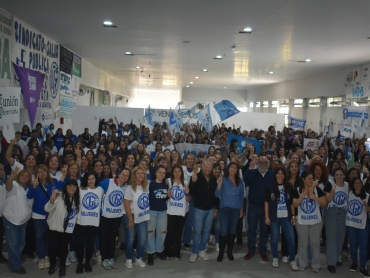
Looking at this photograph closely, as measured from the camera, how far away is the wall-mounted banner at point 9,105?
9.95m

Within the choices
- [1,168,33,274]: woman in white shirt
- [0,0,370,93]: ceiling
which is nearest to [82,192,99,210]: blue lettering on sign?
[1,168,33,274]: woman in white shirt

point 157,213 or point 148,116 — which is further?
point 148,116

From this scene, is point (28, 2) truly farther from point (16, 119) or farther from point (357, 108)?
point (357, 108)

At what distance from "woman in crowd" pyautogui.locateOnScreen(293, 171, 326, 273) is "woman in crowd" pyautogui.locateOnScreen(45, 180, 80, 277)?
3391mm

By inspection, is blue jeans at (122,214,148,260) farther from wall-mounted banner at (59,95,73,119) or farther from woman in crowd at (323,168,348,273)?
wall-mounted banner at (59,95,73,119)

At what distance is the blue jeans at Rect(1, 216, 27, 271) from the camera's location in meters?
5.98

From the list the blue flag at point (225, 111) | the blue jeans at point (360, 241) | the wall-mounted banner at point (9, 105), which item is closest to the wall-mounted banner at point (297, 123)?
the blue flag at point (225, 111)

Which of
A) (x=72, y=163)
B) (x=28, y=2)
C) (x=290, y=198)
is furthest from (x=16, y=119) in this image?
(x=290, y=198)

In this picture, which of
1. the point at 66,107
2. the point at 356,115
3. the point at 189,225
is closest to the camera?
the point at 189,225

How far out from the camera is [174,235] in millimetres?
6961

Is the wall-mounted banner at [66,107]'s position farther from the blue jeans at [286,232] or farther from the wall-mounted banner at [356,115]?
the blue jeans at [286,232]

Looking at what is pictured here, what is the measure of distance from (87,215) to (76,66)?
1372cm

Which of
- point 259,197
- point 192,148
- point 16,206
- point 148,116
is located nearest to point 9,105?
point 16,206

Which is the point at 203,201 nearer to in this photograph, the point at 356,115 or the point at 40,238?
the point at 40,238
